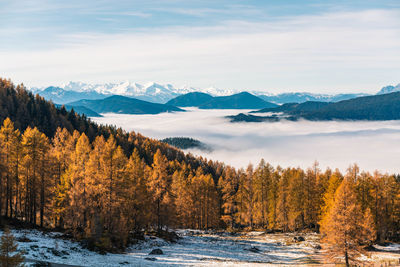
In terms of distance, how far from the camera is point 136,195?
54500 millimetres

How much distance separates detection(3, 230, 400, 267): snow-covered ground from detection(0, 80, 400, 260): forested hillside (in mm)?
3648

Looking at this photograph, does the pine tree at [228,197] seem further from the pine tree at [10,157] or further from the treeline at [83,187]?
the pine tree at [10,157]

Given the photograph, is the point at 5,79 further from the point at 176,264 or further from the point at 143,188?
the point at 176,264

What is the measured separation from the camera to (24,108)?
538ft

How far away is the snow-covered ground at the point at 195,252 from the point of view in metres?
35.2

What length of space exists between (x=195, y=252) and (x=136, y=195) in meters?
13.4

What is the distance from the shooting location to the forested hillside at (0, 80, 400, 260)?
142ft

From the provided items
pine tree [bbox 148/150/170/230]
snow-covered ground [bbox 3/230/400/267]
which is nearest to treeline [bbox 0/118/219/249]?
pine tree [bbox 148/150/170/230]

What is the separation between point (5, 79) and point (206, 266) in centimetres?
19015

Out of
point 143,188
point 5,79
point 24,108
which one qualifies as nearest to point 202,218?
point 143,188

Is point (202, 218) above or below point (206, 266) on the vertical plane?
below

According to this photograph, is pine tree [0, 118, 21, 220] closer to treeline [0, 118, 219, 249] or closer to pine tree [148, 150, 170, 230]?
treeline [0, 118, 219, 249]

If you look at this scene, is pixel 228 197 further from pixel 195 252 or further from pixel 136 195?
pixel 195 252

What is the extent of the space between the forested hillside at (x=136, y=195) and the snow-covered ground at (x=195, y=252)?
3.65m
